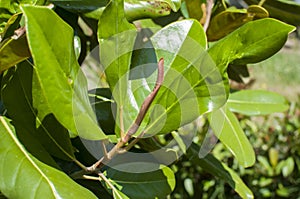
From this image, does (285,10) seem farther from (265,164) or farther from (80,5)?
(265,164)

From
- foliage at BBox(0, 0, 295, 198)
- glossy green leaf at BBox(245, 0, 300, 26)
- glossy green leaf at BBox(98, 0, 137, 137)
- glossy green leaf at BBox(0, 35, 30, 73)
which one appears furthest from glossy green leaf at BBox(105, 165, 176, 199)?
glossy green leaf at BBox(245, 0, 300, 26)

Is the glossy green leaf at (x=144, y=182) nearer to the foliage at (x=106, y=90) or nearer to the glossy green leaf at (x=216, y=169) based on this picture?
the foliage at (x=106, y=90)

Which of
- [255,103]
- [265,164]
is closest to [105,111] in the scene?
[255,103]

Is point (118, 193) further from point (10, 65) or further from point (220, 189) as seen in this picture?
point (220, 189)

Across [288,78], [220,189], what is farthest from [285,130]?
[288,78]

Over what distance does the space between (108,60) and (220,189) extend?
1.94 metres

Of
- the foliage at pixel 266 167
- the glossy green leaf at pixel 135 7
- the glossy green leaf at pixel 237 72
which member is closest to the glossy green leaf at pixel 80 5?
the glossy green leaf at pixel 135 7

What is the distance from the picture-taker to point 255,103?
1.41 metres

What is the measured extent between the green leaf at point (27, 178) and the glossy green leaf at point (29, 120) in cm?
2

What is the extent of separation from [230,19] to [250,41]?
0.35 m

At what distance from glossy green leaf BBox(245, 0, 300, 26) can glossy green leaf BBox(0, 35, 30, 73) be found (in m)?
0.67

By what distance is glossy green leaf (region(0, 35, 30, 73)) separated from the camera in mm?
673

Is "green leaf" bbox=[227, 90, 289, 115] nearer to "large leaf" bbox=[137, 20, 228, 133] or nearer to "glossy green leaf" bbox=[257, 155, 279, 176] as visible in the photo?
"large leaf" bbox=[137, 20, 228, 133]

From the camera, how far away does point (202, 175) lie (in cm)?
262
